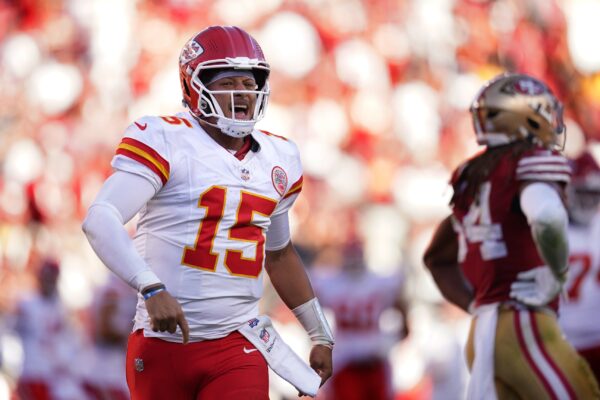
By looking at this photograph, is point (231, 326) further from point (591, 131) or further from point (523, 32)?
point (523, 32)

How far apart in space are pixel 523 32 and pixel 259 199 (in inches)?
585

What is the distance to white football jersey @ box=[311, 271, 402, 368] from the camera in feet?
38.0

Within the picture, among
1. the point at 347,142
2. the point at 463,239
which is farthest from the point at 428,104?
the point at 463,239

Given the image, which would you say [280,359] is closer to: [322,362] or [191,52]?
[322,362]

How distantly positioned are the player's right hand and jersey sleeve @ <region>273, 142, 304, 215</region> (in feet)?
2.77

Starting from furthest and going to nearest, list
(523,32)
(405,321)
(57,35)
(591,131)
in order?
(57,35) < (523,32) < (591,131) < (405,321)

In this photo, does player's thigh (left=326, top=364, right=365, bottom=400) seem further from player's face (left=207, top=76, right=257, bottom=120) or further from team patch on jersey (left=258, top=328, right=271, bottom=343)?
player's face (left=207, top=76, right=257, bottom=120)

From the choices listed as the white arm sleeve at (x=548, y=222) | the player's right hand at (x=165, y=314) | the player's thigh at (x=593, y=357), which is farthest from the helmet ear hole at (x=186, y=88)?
the player's thigh at (x=593, y=357)

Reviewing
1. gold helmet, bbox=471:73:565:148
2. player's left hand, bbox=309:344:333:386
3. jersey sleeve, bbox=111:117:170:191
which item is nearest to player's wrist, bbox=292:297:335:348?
player's left hand, bbox=309:344:333:386

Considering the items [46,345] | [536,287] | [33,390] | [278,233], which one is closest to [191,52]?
[278,233]

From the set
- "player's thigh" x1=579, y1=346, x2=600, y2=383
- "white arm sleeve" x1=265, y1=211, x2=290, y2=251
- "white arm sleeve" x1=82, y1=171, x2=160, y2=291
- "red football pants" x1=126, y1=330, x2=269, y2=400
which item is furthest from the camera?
"player's thigh" x1=579, y1=346, x2=600, y2=383

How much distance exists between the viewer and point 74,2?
24.2m

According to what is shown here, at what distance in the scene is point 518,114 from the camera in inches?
257

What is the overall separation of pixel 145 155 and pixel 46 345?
23.7 ft
